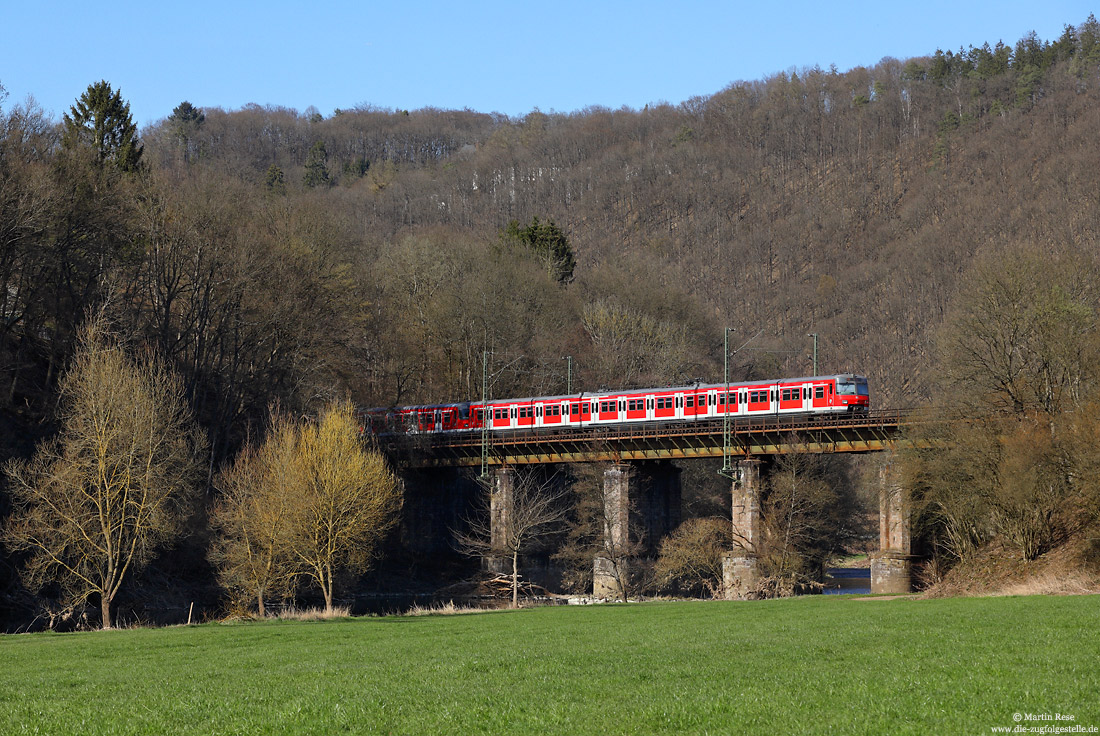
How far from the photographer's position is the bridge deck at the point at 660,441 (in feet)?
185

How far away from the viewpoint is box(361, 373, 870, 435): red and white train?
58938 millimetres

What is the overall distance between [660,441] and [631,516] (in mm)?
5163

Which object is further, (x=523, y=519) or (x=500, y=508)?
(x=500, y=508)

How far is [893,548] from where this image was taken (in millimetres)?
53750

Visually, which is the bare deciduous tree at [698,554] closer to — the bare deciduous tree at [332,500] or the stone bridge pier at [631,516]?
the stone bridge pier at [631,516]

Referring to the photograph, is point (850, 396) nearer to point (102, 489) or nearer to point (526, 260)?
point (102, 489)

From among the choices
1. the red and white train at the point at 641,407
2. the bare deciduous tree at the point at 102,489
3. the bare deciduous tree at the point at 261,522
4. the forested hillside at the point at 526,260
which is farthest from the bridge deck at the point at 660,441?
the bare deciduous tree at the point at 102,489

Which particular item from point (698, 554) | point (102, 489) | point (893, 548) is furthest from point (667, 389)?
point (102, 489)

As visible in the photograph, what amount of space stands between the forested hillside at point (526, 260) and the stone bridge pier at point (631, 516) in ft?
36.5

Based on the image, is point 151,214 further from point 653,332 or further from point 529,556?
point 653,332

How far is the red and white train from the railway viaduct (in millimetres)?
711

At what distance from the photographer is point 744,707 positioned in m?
12.6

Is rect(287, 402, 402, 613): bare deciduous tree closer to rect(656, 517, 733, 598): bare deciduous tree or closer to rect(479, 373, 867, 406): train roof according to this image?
rect(656, 517, 733, 598): bare deciduous tree

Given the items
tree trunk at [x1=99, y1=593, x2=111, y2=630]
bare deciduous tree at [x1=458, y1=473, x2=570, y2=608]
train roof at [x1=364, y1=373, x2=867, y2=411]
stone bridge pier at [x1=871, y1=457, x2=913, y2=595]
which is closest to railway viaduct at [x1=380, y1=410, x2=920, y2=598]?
stone bridge pier at [x1=871, y1=457, x2=913, y2=595]
